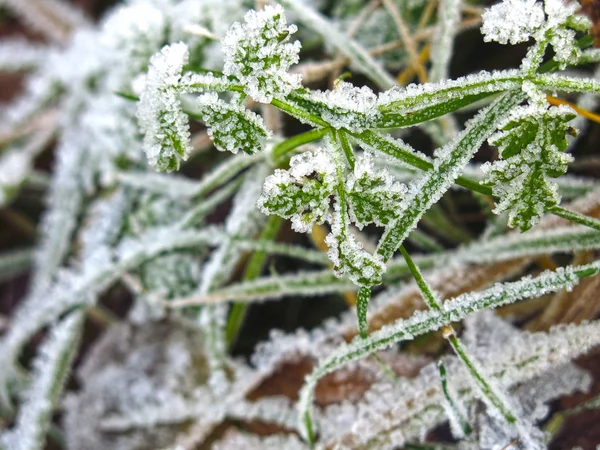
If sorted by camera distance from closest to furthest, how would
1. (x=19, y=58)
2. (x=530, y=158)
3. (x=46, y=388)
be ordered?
(x=530, y=158) → (x=46, y=388) → (x=19, y=58)

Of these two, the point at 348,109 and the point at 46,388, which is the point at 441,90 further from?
the point at 46,388

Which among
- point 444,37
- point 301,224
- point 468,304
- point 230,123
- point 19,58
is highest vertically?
point 19,58

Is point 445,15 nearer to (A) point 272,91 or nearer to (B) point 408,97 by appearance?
(B) point 408,97

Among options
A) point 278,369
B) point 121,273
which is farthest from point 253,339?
point 121,273

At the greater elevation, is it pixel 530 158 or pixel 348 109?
pixel 348 109

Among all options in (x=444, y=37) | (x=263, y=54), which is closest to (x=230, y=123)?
(x=263, y=54)

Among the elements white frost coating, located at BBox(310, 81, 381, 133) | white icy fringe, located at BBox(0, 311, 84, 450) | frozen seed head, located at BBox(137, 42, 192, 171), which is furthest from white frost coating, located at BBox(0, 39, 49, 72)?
white frost coating, located at BBox(310, 81, 381, 133)
